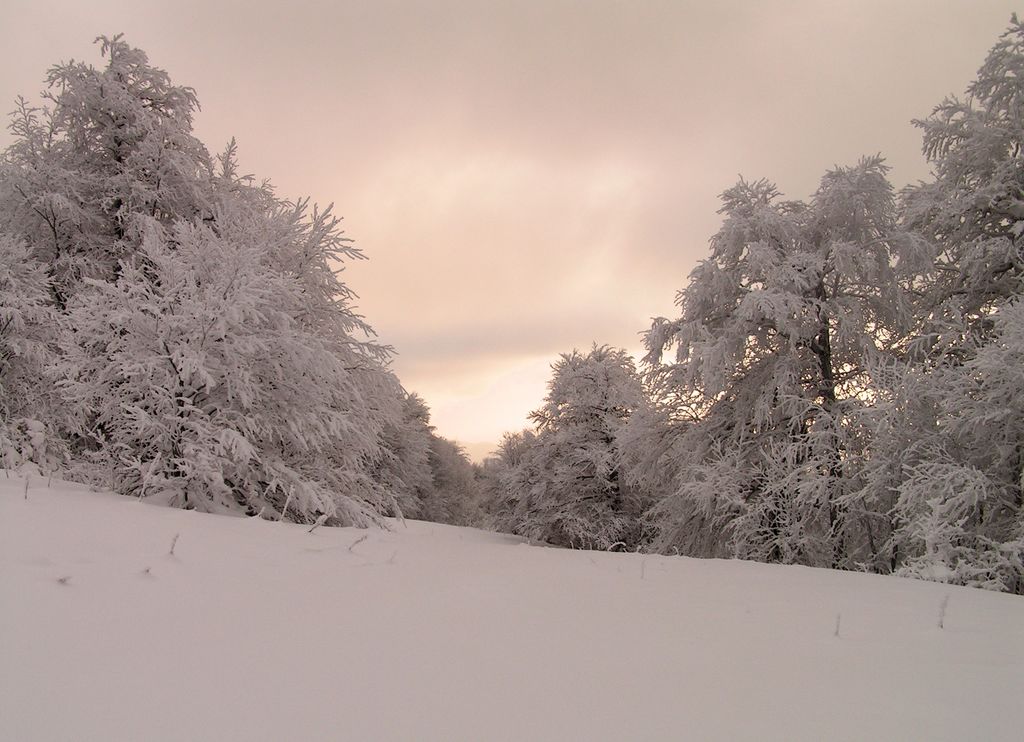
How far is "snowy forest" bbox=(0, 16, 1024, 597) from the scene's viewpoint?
671 centimetres

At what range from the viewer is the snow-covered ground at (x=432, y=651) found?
177cm

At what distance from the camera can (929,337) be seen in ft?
32.0

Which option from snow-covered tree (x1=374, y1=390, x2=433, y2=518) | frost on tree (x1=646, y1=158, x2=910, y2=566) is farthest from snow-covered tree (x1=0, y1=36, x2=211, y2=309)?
snow-covered tree (x1=374, y1=390, x2=433, y2=518)

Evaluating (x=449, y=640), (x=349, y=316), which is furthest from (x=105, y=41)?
(x=449, y=640)

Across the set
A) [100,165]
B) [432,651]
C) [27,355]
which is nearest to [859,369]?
[432,651]

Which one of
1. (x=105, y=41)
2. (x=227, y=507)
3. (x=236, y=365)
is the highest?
(x=105, y=41)

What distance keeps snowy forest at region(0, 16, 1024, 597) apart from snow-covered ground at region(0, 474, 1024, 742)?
3072 millimetres

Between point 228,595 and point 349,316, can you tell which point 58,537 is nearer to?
point 228,595

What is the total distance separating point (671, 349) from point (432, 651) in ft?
37.5

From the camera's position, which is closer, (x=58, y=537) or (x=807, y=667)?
(x=807, y=667)

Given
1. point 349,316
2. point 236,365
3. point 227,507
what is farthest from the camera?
point 349,316

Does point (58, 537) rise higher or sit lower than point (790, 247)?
lower

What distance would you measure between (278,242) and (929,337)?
35.9ft

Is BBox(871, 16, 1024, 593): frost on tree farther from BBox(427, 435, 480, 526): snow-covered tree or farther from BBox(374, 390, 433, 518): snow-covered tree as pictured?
BBox(427, 435, 480, 526): snow-covered tree
